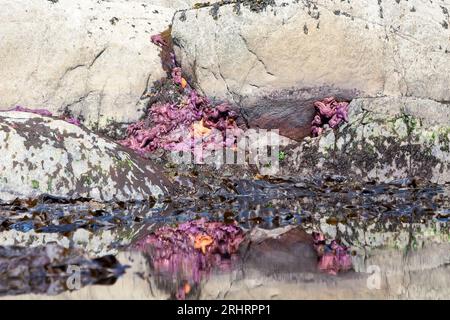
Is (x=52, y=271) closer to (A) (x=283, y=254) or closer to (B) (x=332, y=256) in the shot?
(A) (x=283, y=254)

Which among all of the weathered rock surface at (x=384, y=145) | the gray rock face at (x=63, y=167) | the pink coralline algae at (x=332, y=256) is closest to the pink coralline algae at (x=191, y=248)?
the pink coralline algae at (x=332, y=256)

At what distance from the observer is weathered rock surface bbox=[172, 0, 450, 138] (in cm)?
1083

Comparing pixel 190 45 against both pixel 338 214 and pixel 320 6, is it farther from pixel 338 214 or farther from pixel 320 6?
pixel 338 214

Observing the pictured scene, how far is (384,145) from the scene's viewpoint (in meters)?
10.5

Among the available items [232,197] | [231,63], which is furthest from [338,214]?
[231,63]

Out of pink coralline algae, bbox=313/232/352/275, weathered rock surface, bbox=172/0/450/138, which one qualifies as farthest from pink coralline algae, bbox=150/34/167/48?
pink coralline algae, bbox=313/232/352/275

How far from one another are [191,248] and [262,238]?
693mm

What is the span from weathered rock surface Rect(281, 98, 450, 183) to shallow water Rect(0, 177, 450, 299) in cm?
49

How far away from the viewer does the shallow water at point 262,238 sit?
5.18 metres

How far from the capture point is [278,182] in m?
10.0

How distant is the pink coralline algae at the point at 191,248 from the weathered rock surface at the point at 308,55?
11.2ft

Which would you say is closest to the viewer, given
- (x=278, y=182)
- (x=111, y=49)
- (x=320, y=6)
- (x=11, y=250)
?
(x=11, y=250)

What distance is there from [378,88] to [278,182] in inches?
79.4

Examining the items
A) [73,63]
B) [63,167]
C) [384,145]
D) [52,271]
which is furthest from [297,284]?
[73,63]
